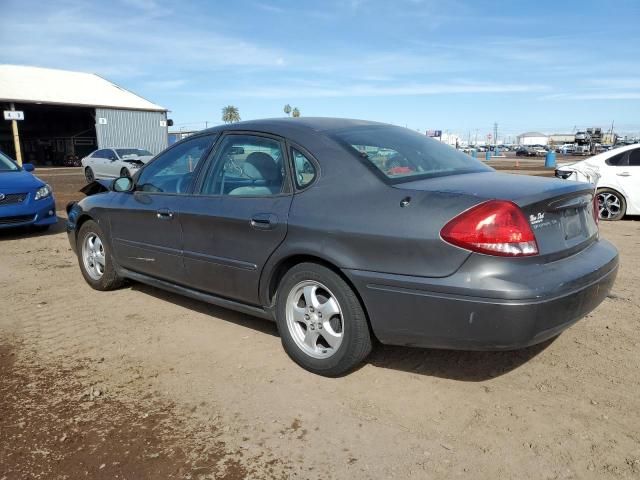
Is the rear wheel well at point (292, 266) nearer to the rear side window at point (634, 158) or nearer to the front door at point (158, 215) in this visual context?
the front door at point (158, 215)

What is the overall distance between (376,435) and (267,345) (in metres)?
1.37

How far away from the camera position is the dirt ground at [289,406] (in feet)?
7.93

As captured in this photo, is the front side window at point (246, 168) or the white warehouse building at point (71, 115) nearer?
the front side window at point (246, 168)

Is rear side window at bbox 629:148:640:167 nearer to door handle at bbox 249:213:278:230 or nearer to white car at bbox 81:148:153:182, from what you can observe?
door handle at bbox 249:213:278:230

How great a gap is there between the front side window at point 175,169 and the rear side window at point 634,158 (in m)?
8.38

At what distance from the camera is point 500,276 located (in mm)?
2588

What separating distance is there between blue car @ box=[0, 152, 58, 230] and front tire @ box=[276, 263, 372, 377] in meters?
6.34

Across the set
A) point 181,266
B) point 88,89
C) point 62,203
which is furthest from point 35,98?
point 181,266

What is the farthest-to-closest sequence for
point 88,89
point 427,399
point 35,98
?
point 88,89, point 35,98, point 427,399

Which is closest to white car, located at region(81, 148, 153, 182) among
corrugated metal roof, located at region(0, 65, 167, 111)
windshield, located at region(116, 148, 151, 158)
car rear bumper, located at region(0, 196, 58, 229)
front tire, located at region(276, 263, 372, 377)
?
windshield, located at region(116, 148, 151, 158)

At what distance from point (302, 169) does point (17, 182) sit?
669 cm

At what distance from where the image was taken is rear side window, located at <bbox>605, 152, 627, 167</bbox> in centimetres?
955

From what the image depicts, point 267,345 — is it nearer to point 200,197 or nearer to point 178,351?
point 178,351

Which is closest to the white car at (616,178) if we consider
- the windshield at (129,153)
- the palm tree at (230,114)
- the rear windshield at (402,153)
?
the rear windshield at (402,153)
